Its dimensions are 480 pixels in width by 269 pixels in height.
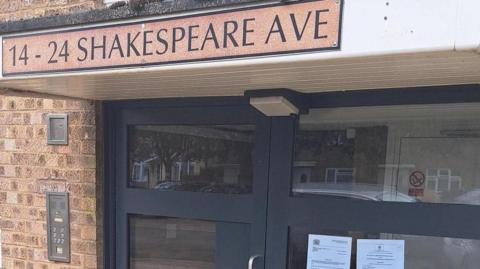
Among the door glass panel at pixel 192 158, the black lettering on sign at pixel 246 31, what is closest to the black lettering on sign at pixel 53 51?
the black lettering on sign at pixel 246 31

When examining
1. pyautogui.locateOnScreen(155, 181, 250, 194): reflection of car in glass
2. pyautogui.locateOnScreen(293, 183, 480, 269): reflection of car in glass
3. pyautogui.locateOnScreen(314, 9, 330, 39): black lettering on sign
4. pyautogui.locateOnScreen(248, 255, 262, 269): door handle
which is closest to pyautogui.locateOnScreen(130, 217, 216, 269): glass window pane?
pyautogui.locateOnScreen(155, 181, 250, 194): reflection of car in glass

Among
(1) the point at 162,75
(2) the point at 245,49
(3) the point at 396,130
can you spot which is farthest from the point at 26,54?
(3) the point at 396,130

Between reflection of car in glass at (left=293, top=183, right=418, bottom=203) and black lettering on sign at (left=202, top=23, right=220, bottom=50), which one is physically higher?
black lettering on sign at (left=202, top=23, right=220, bottom=50)

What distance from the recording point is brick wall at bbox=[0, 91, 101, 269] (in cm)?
293

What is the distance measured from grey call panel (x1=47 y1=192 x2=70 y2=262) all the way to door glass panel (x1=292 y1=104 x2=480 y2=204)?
1.51 metres

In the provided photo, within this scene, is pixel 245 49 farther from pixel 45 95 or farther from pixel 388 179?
pixel 45 95

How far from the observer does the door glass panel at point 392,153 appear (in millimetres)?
2191

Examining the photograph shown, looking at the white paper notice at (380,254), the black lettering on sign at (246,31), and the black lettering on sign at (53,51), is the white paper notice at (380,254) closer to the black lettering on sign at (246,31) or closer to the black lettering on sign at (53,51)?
the black lettering on sign at (246,31)

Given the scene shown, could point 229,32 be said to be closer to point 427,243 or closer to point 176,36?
point 176,36

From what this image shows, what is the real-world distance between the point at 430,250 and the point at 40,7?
2.73 meters

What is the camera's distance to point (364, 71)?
5.85 feet

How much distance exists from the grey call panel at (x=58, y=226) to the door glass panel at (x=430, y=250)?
153 cm

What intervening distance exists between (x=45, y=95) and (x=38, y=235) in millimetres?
1025

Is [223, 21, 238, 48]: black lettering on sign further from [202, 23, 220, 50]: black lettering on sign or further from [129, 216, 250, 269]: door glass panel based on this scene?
[129, 216, 250, 269]: door glass panel
